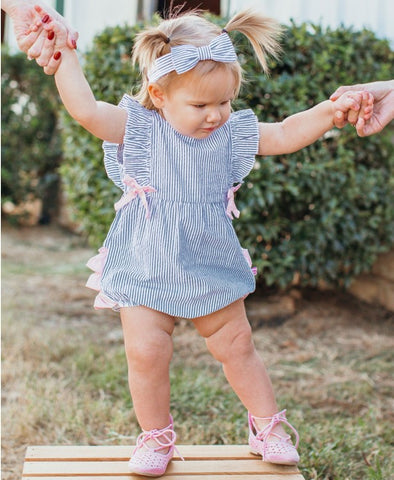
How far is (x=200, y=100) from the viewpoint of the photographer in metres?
1.84

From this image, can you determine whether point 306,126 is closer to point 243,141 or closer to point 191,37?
point 243,141

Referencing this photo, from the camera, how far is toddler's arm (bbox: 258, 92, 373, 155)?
6.48ft

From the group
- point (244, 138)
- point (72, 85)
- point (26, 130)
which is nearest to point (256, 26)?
point (244, 138)

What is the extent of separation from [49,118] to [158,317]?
5.71 m

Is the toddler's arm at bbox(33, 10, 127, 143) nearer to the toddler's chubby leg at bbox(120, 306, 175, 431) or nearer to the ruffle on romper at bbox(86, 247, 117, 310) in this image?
the ruffle on romper at bbox(86, 247, 117, 310)

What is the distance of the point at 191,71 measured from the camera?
6.00 feet

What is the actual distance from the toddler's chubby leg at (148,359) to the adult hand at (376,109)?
2.54 ft

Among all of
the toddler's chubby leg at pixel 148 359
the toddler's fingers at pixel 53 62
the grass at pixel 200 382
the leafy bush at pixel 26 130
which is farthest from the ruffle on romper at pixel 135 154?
the leafy bush at pixel 26 130

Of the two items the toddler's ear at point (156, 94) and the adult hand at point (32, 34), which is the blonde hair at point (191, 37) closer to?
the toddler's ear at point (156, 94)

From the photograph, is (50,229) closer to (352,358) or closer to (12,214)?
(12,214)

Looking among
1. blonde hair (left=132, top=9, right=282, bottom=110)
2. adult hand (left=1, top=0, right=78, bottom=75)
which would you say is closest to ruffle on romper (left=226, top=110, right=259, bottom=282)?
blonde hair (left=132, top=9, right=282, bottom=110)

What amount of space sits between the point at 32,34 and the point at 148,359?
92 centimetres

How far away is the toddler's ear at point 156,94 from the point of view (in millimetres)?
1912

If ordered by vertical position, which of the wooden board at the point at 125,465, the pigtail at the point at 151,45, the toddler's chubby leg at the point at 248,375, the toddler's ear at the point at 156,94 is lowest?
the wooden board at the point at 125,465
